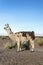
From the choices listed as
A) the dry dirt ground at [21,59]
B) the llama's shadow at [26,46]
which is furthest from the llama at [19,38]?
the dry dirt ground at [21,59]

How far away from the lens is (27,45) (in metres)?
23.2

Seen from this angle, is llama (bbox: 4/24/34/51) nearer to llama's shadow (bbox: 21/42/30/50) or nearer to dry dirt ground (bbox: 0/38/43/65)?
llama's shadow (bbox: 21/42/30/50)

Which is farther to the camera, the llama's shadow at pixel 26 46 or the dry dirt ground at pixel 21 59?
the llama's shadow at pixel 26 46

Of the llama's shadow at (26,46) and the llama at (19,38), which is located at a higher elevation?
the llama at (19,38)

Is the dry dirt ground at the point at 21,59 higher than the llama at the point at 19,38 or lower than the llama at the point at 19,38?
lower

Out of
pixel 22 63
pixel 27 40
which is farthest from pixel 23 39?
pixel 22 63

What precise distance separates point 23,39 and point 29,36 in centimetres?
74

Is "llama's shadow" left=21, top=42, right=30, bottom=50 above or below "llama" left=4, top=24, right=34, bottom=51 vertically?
below

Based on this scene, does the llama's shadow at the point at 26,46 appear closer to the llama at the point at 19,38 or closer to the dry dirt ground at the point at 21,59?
the llama at the point at 19,38

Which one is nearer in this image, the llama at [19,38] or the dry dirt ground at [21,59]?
the dry dirt ground at [21,59]

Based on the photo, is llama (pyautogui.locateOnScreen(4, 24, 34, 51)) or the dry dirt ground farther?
llama (pyautogui.locateOnScreen(4, 24, 34, 51))

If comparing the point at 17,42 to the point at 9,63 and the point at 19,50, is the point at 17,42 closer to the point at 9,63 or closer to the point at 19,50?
the point at 19,50

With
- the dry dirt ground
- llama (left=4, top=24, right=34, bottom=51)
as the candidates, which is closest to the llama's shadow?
llama (left=4, top=24, right=34, bottom=51)

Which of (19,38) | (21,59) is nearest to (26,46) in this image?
(19,38)
